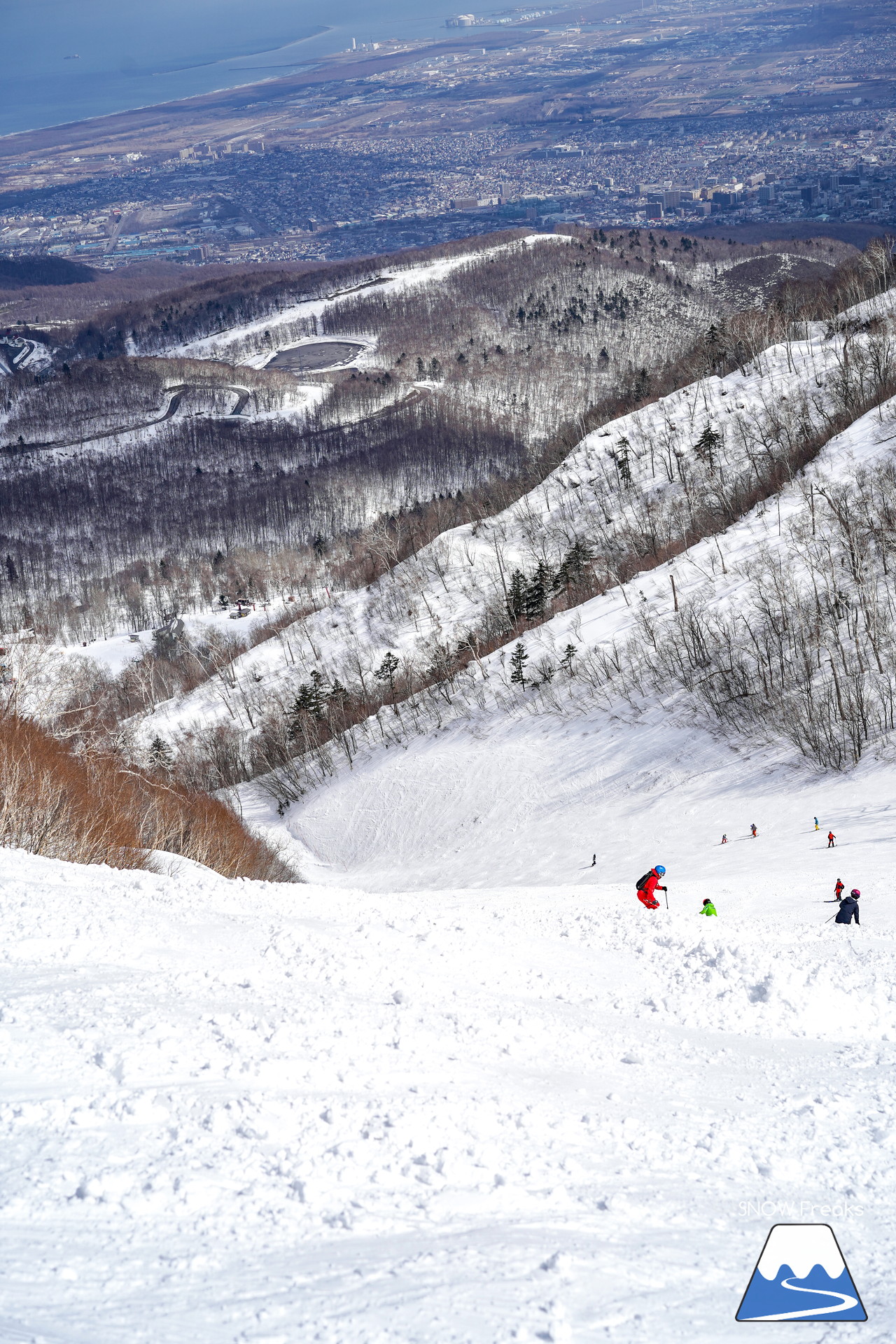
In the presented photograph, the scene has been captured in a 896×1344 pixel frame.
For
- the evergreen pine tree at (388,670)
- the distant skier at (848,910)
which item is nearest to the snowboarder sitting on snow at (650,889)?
A: the distant skier at (848,910)

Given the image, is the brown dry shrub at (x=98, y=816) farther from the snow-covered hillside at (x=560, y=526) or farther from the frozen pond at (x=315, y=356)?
the frozen pond at (x=315, y=356)

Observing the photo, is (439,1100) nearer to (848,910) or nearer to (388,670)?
(848,910)

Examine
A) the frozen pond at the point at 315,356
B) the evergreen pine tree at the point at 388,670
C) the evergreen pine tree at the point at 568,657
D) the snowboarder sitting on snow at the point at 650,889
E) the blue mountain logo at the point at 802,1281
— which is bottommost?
the evergreen pine tree at the point at 388,670

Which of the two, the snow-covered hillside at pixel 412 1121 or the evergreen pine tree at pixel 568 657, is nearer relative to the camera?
the snow-covered hillside at pixel 412 1121

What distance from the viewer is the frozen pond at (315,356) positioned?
186 m

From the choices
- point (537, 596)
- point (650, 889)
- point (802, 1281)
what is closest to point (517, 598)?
point (537, 596)

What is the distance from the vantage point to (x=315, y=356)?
192500mm

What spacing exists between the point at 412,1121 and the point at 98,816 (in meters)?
14.2

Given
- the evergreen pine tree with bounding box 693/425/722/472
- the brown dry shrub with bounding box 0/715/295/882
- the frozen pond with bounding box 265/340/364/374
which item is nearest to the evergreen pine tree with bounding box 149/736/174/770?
the brown dry shrub with bounding box 0/715/295/882

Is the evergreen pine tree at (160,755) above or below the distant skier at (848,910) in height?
below

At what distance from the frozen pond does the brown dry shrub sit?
166527mm

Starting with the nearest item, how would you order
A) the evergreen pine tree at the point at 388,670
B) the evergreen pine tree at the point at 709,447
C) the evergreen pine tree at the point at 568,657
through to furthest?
the evergreen pine tree at the point at 568,657 → the evergreen pine tree at the point at 388,670 → the evergreen pine tree at the point at 709,447

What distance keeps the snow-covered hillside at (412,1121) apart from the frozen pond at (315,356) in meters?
183

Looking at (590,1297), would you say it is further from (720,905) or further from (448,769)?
(448,769)
